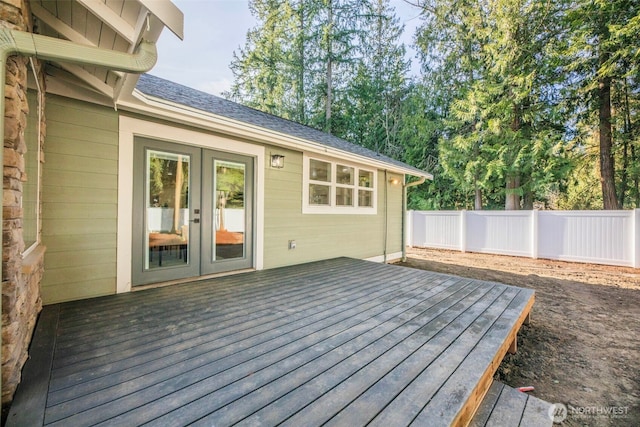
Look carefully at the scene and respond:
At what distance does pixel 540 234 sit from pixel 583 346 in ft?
19.7

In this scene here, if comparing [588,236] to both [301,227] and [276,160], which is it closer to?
[301,227]

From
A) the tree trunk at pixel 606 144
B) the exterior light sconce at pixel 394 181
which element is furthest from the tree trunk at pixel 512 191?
the exterior light sconce at pixel 394 181

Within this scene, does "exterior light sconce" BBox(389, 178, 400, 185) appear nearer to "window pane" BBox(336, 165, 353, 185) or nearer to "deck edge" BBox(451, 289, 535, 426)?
"window pane" BBox(336, 165, 353, 185)

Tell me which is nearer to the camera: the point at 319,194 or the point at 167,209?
the point at 167,209

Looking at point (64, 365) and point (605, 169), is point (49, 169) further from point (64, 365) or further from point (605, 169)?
point (605, 169)

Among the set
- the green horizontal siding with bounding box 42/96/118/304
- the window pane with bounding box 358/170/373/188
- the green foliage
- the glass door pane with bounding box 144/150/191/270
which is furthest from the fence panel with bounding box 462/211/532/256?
the green horizontal siding with bounding box 42/96/118/304

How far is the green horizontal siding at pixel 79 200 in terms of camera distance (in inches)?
113

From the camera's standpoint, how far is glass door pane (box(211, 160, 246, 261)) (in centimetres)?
418

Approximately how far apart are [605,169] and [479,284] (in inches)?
299

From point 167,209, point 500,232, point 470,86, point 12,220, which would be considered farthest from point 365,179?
point 470,86

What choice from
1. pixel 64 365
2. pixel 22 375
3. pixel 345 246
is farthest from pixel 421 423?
pixel 345 246

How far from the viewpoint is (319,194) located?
228 inches

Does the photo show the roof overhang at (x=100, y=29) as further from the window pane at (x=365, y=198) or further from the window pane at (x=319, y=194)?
the window pane at (x=365, y=198)

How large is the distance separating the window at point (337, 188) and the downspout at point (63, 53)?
3765 mm
